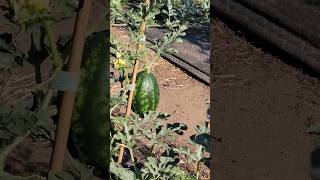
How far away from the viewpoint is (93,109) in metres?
1.62

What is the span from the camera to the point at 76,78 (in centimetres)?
82

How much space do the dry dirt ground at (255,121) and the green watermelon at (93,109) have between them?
1.04 ft

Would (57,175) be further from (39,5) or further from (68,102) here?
A: (39,5)

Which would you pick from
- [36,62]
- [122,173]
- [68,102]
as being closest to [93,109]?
[122,173]

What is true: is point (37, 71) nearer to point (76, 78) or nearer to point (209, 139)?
point (76, 78)

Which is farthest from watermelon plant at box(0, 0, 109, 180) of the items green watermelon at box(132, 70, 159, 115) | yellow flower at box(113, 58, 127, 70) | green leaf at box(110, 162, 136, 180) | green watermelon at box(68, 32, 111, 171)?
green watermelon at box(132, 70, 159, 115)

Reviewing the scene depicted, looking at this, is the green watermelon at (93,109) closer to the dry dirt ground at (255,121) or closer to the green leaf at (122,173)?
the green leaf at (122,173)

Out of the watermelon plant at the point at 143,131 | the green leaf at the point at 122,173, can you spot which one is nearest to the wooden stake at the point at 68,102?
the watermelon plant at the point at 143,131

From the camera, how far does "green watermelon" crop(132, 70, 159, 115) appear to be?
244cm

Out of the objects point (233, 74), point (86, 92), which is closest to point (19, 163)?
point (86, 92)

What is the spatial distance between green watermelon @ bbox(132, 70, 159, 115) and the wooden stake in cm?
157

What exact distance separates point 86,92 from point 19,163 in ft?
1.08

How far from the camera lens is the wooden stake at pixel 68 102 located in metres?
0.79

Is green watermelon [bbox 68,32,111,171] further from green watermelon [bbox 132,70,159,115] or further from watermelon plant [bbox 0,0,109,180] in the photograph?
green watermelon [bbox 132,70,159,115]
